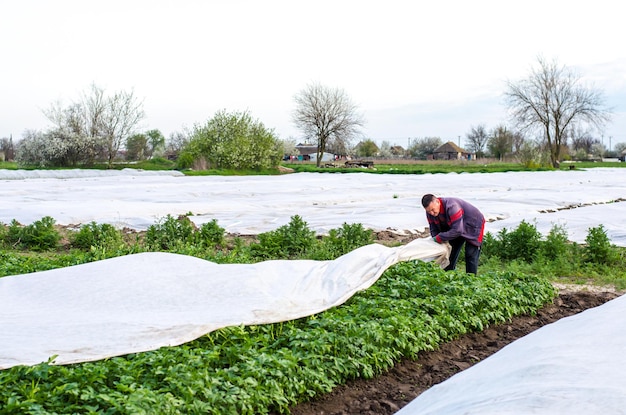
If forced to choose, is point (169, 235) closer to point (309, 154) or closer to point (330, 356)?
point (330, 356)

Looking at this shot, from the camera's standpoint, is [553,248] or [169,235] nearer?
[553,248]

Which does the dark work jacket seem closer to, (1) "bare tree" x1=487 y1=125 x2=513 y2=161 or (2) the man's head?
(2) the man's head

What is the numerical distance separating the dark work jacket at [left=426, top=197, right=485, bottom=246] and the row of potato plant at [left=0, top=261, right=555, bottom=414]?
0.84 m

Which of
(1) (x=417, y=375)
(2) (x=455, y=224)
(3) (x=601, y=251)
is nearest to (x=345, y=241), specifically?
(2) (x=455, y=224)

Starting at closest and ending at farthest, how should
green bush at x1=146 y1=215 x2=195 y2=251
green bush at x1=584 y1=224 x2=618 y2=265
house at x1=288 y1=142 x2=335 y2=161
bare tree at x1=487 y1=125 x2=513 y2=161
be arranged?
green bush at x1=584 y1=224 x2=618 y2=265 < green bush at x1=146 y1=215 x2=195 y2=251 < bare tree at x1=487 y1=125 x2=513 y2=161 < house at x1=288 y1=142 x2=335 y2=161

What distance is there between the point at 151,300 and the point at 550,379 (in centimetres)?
294

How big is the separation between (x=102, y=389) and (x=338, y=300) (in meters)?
2.25

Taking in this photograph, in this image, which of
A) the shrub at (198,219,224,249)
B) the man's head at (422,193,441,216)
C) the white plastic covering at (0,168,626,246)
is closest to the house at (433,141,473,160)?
the white plastic covering at (0,168,626,246)

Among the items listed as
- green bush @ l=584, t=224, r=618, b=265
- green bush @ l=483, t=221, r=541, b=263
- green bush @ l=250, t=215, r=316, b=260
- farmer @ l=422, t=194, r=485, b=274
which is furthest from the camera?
green bush @ l=483, t=221, r=541, b=263

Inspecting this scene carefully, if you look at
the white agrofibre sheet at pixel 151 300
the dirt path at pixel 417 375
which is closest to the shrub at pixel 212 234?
the white agrofibre sheet at pixel 151 300

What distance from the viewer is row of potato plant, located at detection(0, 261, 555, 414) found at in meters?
3.27

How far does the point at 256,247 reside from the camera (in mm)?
8742

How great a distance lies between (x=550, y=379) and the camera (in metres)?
2.97

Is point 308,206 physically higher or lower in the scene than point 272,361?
higher
